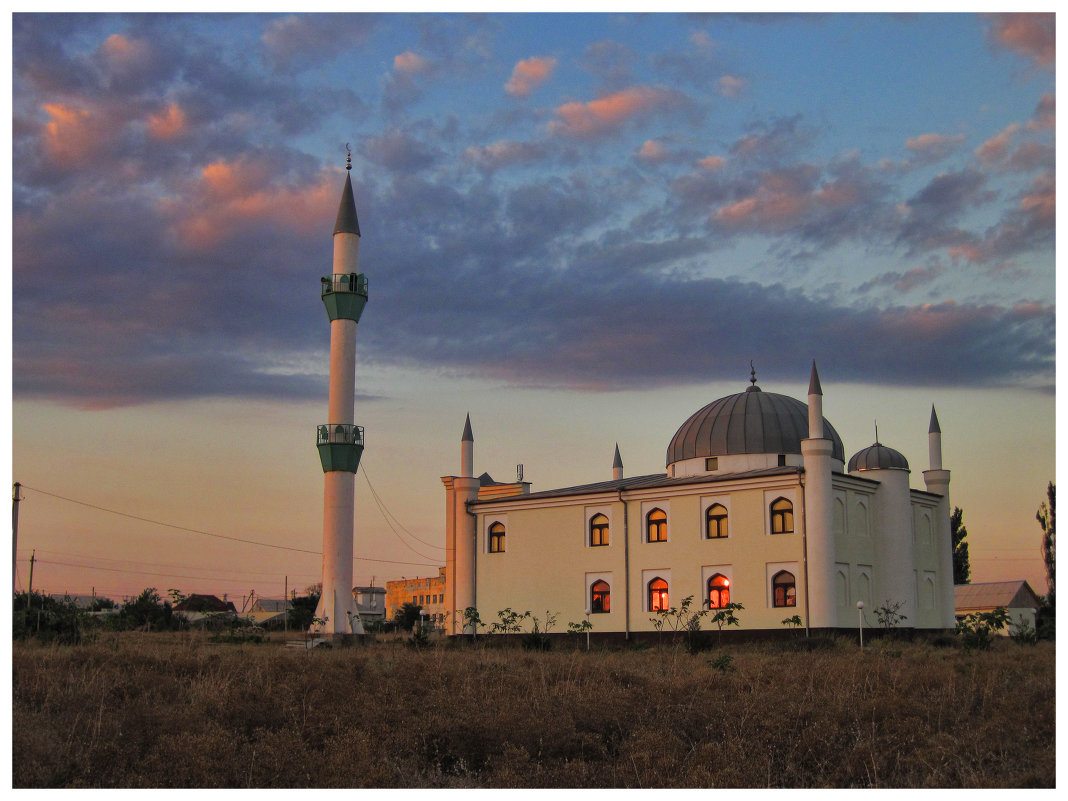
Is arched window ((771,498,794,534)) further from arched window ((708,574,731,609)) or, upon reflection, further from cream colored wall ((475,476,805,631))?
arched window ((708,574,731,609))

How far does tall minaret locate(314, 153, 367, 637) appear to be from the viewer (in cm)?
3459

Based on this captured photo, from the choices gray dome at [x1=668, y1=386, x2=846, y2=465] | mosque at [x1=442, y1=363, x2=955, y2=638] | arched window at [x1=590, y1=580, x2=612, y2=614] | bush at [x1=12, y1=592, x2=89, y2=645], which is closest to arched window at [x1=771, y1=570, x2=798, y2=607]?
mosque at [x1=442, y1=363, x2=955, y2=638]

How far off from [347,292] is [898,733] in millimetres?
25724

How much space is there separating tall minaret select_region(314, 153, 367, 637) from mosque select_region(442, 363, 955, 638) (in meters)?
5.80

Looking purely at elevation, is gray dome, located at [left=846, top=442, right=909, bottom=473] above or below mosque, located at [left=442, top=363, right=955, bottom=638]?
above

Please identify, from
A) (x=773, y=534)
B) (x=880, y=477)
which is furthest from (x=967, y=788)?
(x=880, y=477)

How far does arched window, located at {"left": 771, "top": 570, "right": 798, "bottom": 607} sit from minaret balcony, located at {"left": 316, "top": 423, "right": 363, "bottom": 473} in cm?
1377

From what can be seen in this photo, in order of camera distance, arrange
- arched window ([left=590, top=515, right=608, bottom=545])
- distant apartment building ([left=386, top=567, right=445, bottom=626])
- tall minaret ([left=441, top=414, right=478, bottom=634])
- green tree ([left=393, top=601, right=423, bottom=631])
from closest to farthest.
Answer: arched window ([left=590, top=515, right=608, bottom=545]) < tall minaret ([left=441, top=414, right=478, bottom=634]) < green tree ([left=393, top=601, right=423, bottom=631]) < distant apartment building ([left=386, top=567, right=445, bottom=626])

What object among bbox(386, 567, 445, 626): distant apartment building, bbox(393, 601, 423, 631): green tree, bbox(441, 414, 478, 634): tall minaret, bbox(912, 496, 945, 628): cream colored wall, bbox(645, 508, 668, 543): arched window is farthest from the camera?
bbox(386, 567, 445, 626): distant apartment building

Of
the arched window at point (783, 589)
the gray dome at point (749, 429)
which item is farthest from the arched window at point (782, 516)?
the gray dome at point (749, 429)

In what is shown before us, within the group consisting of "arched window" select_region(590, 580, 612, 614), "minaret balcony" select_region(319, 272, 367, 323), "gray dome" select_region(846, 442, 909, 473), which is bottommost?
"arched window" select_region(590, 580, 612, 614)

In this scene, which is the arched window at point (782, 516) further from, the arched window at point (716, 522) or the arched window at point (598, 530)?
the arched window at point (598, 530)

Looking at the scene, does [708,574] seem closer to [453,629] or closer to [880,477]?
[880,477]

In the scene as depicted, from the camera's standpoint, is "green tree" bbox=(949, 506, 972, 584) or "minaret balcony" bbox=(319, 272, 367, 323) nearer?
"minaret balcony" bbox=(319, 272, 367, 323)
